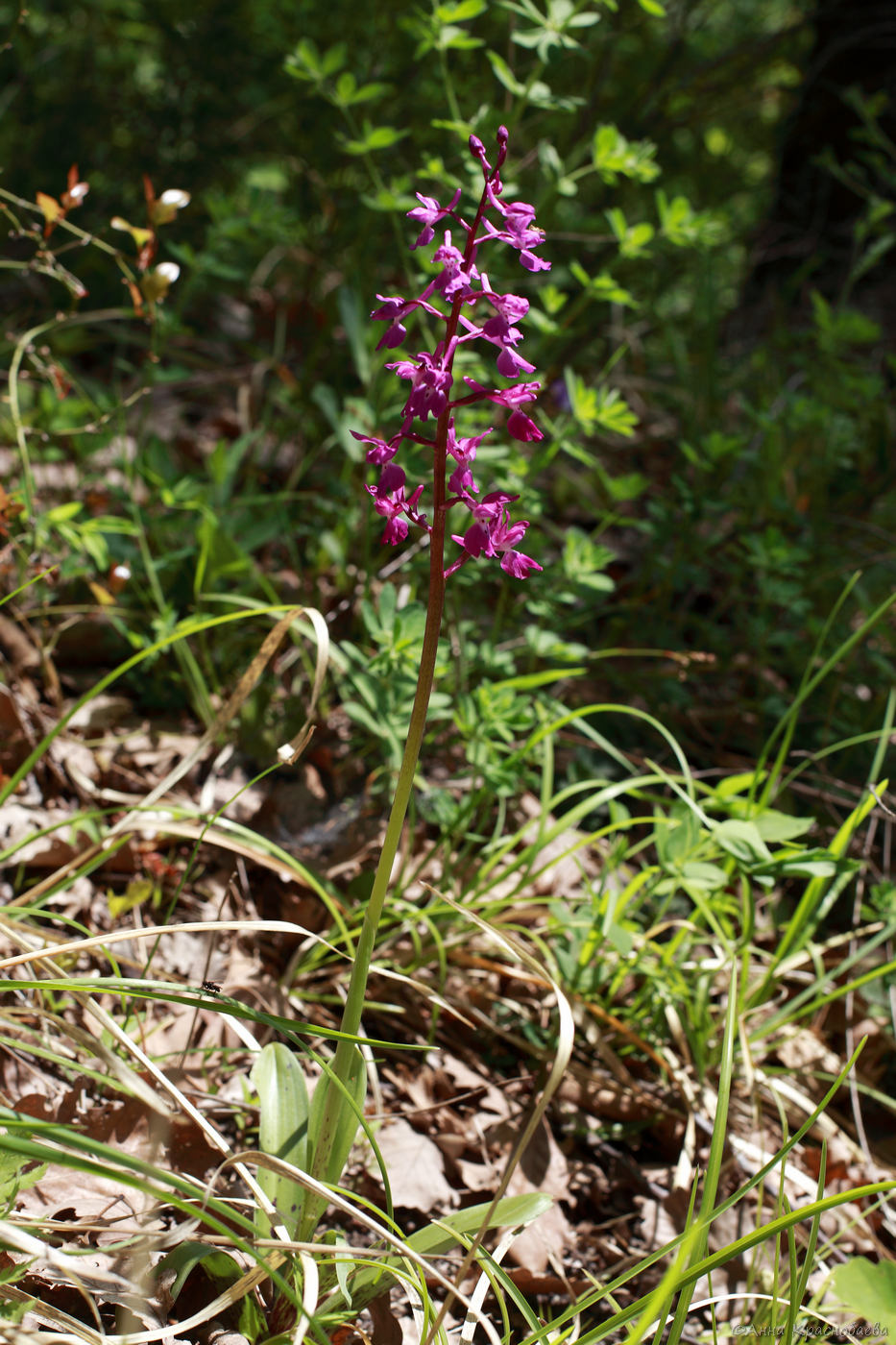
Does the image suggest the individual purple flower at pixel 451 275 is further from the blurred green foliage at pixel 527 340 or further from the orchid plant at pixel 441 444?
the blurred green foliage at pixel 527 340

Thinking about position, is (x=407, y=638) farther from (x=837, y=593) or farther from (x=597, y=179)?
(x=597, y=179)

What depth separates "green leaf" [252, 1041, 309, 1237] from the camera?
1244mm

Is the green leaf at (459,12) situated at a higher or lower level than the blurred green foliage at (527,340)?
higher

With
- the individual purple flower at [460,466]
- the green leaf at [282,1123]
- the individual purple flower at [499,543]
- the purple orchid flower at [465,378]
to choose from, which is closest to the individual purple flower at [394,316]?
the purple orchid flower at [465,378]

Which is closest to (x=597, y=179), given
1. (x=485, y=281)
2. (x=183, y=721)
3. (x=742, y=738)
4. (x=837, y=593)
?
(x=837, y=593)

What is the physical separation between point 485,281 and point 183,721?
4.84ft

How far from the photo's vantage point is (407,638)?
5.56ft

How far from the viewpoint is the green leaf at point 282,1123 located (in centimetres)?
124

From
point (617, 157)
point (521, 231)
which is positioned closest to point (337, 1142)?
point (521, 231)

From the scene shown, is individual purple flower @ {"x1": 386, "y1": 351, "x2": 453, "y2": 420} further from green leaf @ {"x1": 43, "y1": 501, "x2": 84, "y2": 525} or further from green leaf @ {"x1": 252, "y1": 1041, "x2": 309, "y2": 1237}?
green leaf @ {"x1": 43, "y1": 501, "x2": 84, "y2": 525}

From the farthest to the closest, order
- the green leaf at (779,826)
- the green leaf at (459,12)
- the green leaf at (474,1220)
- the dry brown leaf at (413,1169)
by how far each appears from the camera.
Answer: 1. the green leaf at (459,12)
2. the green leaf at (779,826)
3. the dry brown leaf at (413,1169)
4. the green leaf at (474,1220)

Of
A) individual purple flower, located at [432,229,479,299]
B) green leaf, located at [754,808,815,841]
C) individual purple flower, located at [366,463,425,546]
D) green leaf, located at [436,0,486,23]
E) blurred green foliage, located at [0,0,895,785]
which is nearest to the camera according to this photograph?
individual purple flower, located at [432,229,479,299]

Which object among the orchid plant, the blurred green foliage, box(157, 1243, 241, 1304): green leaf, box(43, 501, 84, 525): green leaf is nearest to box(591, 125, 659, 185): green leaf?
the blurred green foliage

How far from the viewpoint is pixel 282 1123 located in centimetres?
128
